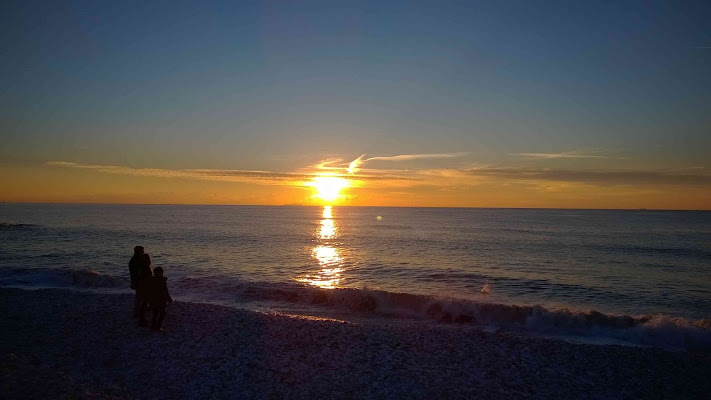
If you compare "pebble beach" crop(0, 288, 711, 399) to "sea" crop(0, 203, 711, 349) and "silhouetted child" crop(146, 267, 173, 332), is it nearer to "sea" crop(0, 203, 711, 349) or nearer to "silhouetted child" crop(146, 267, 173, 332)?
"silhouetted child" crop(146, 267, 173, 332)

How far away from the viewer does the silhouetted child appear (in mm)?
13391

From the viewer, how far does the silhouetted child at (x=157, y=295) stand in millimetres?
13391

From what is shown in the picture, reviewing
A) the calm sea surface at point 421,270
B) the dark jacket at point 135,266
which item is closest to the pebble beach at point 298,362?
the dark jacket at point 135,266

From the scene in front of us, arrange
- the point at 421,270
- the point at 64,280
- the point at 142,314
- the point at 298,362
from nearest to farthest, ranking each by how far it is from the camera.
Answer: the point at 298,362 → the point at 142,314 → the point at 64,280 → the point at 421,270

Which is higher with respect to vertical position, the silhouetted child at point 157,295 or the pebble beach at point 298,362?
the silhouetted child at point 157,295

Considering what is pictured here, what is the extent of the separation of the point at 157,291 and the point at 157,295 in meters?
0.14

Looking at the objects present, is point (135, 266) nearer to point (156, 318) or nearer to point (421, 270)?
point (156, 318)

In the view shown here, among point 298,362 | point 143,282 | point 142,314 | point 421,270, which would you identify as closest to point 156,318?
point 142,314

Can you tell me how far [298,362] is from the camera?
11.7 meters

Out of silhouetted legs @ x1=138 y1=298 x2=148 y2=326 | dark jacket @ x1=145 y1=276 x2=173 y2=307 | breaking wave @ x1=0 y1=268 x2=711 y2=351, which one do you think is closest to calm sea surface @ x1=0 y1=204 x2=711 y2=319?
breaking wave @ x1=0 y1=268 x2=711 y2=351

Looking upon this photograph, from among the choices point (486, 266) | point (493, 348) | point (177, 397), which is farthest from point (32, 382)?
point (486, 266)

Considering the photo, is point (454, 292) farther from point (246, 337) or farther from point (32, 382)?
point (32, 382)

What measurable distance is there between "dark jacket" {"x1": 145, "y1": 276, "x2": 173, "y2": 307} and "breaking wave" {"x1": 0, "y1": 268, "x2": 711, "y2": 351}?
761cm

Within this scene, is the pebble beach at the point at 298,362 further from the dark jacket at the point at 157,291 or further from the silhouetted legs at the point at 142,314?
the dark jacket at the point at 157,291
